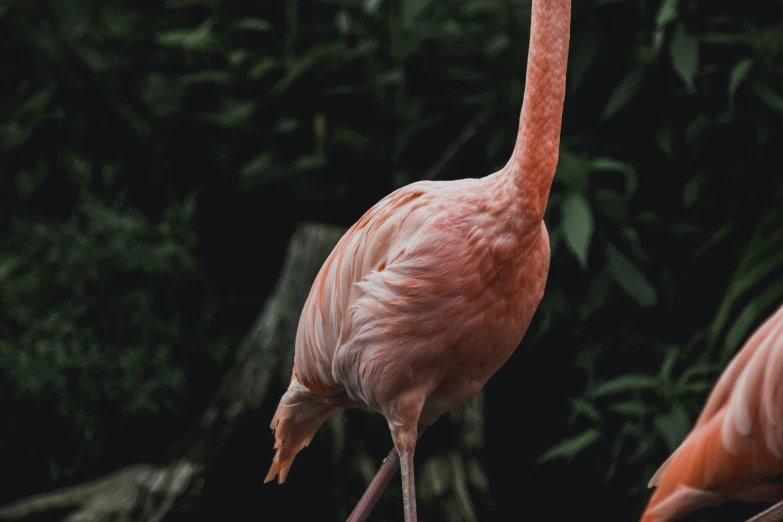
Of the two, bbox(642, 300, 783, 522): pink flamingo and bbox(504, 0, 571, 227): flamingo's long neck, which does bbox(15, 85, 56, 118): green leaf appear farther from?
bbox(642, 300, 783, 522): pink flamingo

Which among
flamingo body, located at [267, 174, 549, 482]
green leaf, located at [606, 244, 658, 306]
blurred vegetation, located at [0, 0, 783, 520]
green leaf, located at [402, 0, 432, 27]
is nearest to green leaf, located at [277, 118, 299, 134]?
blurred vegetation, located at [0, 0, 783, 520]

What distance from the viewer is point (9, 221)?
4.17 metres

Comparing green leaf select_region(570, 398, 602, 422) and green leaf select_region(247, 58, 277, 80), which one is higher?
green leaf select_region(247, 58, 277, 80)

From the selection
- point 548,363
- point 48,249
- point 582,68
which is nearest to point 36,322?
point 48,249

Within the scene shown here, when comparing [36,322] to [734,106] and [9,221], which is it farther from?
[734,106]

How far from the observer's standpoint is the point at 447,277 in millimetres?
1951

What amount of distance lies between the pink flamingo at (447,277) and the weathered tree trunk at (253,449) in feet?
3.60

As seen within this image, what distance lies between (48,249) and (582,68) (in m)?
2.40

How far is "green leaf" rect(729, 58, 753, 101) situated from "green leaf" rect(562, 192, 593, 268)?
613mm

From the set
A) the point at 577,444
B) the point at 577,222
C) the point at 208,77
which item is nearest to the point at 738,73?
the point at 577,222

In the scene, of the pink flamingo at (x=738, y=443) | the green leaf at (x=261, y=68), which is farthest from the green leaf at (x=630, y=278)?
the green leaf at (x=261, y=68)

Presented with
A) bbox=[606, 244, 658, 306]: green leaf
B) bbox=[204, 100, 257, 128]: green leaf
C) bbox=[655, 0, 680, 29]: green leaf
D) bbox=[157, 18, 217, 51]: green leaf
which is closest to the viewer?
bbox=[655, 0, 680, 29]: green leaf

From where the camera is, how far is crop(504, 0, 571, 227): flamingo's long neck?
1893 mm

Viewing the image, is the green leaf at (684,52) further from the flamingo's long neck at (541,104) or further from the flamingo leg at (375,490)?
the flamingo leg at (375,490)
